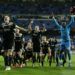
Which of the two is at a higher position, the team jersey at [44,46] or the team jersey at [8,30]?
the team jersey at [8,30]

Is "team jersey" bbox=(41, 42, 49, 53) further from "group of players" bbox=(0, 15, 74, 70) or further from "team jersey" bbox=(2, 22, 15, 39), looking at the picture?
"team jersey" bbox=(2, 22, 15, 39)

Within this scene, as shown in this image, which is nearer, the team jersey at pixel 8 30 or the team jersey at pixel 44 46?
the team jersey at pixel 8 30

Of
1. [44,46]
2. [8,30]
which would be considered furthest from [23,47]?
[8,30]

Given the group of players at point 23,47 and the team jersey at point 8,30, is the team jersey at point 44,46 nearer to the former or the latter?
the group of players at point 23,47

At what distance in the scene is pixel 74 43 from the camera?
89.0 ft

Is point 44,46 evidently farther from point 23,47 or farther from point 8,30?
point 8,30

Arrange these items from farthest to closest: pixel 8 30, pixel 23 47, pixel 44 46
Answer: pixel 44 46, pixel 23 47, pixel 8 30

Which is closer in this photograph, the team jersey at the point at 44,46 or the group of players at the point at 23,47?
the group of players at the point at 23,47

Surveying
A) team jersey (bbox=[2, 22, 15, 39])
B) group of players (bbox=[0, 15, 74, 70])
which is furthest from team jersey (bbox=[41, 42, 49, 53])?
team jersey (bbox=[2, 22, 15, 39])

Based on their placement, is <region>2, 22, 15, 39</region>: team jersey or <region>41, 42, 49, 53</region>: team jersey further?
<region>41, 42, 49, 53</region>: team jersey

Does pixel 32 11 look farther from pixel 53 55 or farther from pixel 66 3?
pixel 53 55

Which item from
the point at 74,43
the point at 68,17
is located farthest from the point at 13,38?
the point at 74,43

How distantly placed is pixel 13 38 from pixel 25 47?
2.09 m

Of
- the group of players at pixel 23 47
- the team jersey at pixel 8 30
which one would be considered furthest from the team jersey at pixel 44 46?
the team jersey at pixel 8 30
